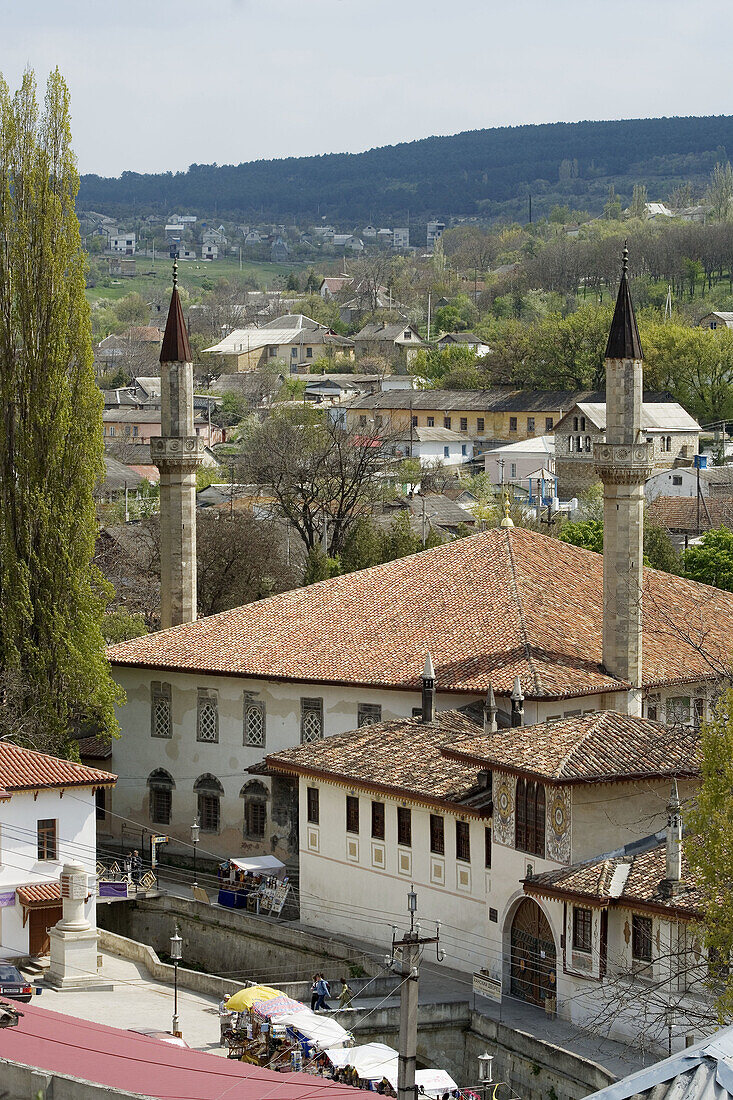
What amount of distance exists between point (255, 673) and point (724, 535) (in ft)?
59.2

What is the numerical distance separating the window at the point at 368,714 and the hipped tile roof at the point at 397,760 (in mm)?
1221

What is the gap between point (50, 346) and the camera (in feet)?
124

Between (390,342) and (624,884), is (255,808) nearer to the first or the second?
(624,884)

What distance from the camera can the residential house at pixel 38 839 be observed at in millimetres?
31766

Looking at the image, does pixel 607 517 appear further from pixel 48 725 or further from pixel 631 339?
pixel 48 725

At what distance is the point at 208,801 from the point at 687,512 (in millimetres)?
39894

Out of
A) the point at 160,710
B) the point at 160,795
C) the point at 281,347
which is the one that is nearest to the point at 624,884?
the point at 160,795

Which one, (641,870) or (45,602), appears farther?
(45,602)

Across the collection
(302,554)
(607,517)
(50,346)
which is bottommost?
(302,554)

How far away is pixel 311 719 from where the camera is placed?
126ft

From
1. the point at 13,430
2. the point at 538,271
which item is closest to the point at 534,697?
the point at 13,430

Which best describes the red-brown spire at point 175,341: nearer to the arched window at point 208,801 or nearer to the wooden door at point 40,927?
the arched window at point 208,801

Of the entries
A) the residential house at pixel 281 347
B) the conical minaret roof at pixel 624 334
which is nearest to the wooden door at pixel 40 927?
the conical minaret roof at pixel 624 334

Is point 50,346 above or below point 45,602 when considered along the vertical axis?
above
